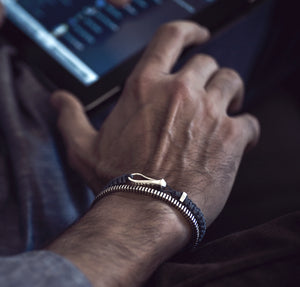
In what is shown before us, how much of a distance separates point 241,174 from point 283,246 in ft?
1.36

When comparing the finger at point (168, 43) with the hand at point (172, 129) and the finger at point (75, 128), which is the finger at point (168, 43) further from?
the finger at point (75, 128)

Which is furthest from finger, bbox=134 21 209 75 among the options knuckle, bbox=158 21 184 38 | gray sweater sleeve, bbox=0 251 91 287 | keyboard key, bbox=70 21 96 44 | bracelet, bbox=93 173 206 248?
gray sweater sleeve, bbox=0 251 91 287

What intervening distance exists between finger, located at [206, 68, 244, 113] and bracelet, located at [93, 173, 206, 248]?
→ 7.7 inches

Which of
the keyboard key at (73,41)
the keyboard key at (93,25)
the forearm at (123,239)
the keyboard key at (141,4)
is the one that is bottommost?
the forearm at (123,239)

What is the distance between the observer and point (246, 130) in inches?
24.3

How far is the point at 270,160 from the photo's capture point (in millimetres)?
840

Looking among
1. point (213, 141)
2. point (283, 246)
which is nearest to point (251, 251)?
point (283, 246)

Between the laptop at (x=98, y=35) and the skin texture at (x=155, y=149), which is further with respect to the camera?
the laptop at (x=98, y=35)

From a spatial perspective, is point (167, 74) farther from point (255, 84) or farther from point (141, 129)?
point (255, 84)

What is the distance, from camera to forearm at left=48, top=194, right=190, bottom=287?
1.34 ft

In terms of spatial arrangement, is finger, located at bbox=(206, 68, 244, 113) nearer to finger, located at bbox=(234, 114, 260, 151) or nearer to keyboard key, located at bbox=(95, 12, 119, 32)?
finger, located at bbox=(234, 114, 260, 151)

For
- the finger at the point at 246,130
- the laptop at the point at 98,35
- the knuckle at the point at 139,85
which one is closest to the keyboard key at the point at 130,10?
the laptop at the point at 98,35

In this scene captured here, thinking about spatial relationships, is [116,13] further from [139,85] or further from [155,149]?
[155,149]

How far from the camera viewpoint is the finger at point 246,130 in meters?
0.61
